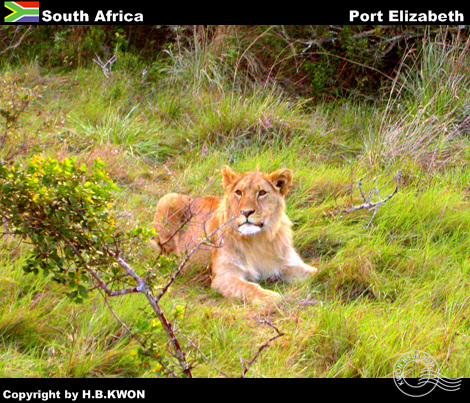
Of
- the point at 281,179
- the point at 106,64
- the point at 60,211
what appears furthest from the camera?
the point at 106,64

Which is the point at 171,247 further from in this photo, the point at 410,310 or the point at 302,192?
the point at 410,310

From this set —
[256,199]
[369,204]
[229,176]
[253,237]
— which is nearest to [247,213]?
[256,199]

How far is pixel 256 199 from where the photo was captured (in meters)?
5.87

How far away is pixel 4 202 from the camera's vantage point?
3852 mm

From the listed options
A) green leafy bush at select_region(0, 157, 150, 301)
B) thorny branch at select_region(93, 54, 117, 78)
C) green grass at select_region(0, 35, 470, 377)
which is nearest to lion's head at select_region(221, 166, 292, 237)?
green grass at select_region(0, 35, 470, 377)

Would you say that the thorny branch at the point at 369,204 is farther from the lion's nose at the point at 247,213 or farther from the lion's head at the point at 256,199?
the lion's nose at the point at 247,213

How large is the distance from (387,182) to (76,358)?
388 cm

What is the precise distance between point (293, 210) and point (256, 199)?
3.16 feet

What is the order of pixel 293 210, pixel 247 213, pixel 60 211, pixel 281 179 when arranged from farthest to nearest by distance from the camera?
pixel 293 210 → pixel 281 179 → pixel 247 213 → pixel 60 211

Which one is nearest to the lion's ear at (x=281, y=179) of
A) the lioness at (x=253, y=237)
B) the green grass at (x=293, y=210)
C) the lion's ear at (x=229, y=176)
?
the lioness at (x=253, y=237)

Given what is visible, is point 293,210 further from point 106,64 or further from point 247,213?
point 106,64

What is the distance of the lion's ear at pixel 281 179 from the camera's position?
5996 millimetres
